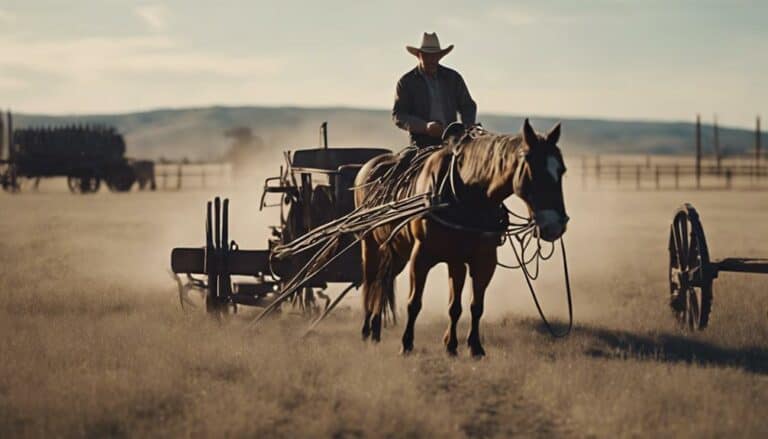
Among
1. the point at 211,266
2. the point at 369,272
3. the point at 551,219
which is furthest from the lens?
the point at 211,266

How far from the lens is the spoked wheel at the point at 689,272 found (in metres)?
9.56

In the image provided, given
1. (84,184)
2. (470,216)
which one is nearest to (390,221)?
(470,216)

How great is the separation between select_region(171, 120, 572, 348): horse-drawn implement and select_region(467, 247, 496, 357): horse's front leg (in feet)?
0.04

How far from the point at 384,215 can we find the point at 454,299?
915 mm

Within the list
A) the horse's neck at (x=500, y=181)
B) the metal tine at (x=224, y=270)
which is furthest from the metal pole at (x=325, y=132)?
→ the horse's neck at (x=500, y=181)

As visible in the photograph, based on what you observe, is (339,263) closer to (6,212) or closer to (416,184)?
(416,184)

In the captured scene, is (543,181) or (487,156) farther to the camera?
(487,156)

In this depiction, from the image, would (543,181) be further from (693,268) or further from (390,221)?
(693,268)

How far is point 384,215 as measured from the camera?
873cm

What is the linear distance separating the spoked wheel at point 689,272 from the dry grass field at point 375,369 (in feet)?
0.68

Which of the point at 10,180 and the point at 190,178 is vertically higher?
the point at 190,178

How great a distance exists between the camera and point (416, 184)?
8.78 meters

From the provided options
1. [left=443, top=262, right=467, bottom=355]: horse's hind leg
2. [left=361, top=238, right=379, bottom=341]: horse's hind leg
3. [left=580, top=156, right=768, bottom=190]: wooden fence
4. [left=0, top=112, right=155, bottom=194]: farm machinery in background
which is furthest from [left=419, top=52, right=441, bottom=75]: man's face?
[left=580, top=156, right=768, bottom=190]: wooden fence

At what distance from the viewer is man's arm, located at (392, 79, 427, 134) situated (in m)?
9.55
